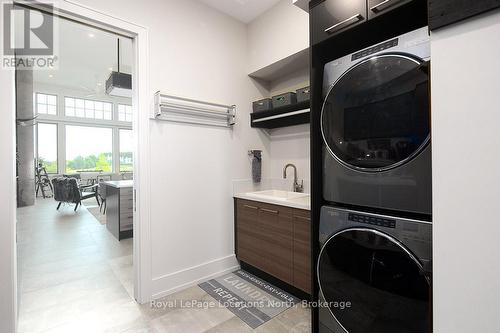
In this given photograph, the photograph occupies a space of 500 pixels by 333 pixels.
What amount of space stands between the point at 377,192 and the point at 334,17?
97 centimetres

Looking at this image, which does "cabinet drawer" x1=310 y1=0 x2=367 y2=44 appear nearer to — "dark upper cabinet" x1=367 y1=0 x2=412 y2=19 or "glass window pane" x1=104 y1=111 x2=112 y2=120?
"dark upper cabinet" x1=367 y1=0 x2=412 y2=19

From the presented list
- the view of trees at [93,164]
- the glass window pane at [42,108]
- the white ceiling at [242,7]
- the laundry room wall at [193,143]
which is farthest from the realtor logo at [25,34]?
the glass window pane at [42,108]

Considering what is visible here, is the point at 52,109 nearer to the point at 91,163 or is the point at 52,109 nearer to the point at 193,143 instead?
the point at 91,163

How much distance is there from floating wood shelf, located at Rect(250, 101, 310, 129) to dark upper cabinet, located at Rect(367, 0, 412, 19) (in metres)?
1.00

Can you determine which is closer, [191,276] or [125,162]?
[191,276]

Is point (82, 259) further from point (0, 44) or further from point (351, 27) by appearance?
point (351, 27)

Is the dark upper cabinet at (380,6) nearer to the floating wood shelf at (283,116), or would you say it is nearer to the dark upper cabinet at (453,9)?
the dark upper cabinet at (453,9)

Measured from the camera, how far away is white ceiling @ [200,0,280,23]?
2.34 metres

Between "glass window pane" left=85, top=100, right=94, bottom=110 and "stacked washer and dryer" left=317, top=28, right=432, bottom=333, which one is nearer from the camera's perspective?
"stacked washer and dryer" left=317, top=28, right=432, bottom=333

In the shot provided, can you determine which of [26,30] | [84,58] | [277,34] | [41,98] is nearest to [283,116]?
[277,34]

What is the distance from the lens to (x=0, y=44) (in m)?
1.39

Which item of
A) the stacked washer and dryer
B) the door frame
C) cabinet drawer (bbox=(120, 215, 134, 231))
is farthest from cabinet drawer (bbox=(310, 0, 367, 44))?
cabinet drawer (bbox=(120, 215, 134, 231))

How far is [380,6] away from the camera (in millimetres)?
1110

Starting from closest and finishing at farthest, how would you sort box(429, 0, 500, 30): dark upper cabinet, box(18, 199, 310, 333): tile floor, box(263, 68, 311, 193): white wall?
box(429, 0, 500, 30): dark upper cabinet
box(18, 199, 310, 333): tile floor
box(263, 68, 311, 193): white wall
